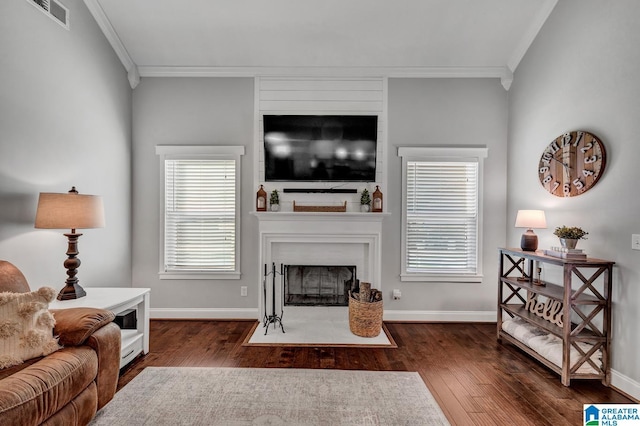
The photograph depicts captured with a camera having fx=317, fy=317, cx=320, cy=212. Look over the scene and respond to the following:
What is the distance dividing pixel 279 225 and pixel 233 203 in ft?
2.23

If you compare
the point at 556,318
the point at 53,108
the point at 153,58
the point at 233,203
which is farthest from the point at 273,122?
the point at 556,318

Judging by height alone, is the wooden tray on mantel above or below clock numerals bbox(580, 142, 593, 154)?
below

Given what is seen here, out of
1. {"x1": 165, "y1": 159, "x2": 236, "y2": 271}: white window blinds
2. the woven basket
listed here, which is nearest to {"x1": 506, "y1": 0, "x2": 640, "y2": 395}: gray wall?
the woven basket

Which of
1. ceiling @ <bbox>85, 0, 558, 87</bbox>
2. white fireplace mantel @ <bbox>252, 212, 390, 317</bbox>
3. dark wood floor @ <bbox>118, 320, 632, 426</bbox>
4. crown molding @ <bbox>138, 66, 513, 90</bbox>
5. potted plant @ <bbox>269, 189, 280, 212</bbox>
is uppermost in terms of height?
ceiling @ <bbox>85, 0, 558, 87</bbox>

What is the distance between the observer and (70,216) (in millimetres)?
2510

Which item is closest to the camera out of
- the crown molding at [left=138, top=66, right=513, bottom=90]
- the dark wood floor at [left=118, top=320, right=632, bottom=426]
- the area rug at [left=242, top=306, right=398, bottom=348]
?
the dark wood floor at [left=118, top=320, right=632, bottom=426]

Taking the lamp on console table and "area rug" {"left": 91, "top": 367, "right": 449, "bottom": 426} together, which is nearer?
"area rug" {"left": 91, "top": 367, "right": 449, "bottom": 426}

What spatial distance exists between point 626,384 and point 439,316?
1790 mm

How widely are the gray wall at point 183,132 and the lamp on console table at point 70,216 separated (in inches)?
53.0

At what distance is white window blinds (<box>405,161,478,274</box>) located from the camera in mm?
4031

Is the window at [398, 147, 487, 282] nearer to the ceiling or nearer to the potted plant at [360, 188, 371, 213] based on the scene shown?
the potted plant at [360, 188, 371, 213]

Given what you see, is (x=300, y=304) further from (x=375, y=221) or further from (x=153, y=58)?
(x=153, y=58)

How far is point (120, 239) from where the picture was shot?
382cm

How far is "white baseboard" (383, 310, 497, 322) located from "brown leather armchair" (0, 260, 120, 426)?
298cm
